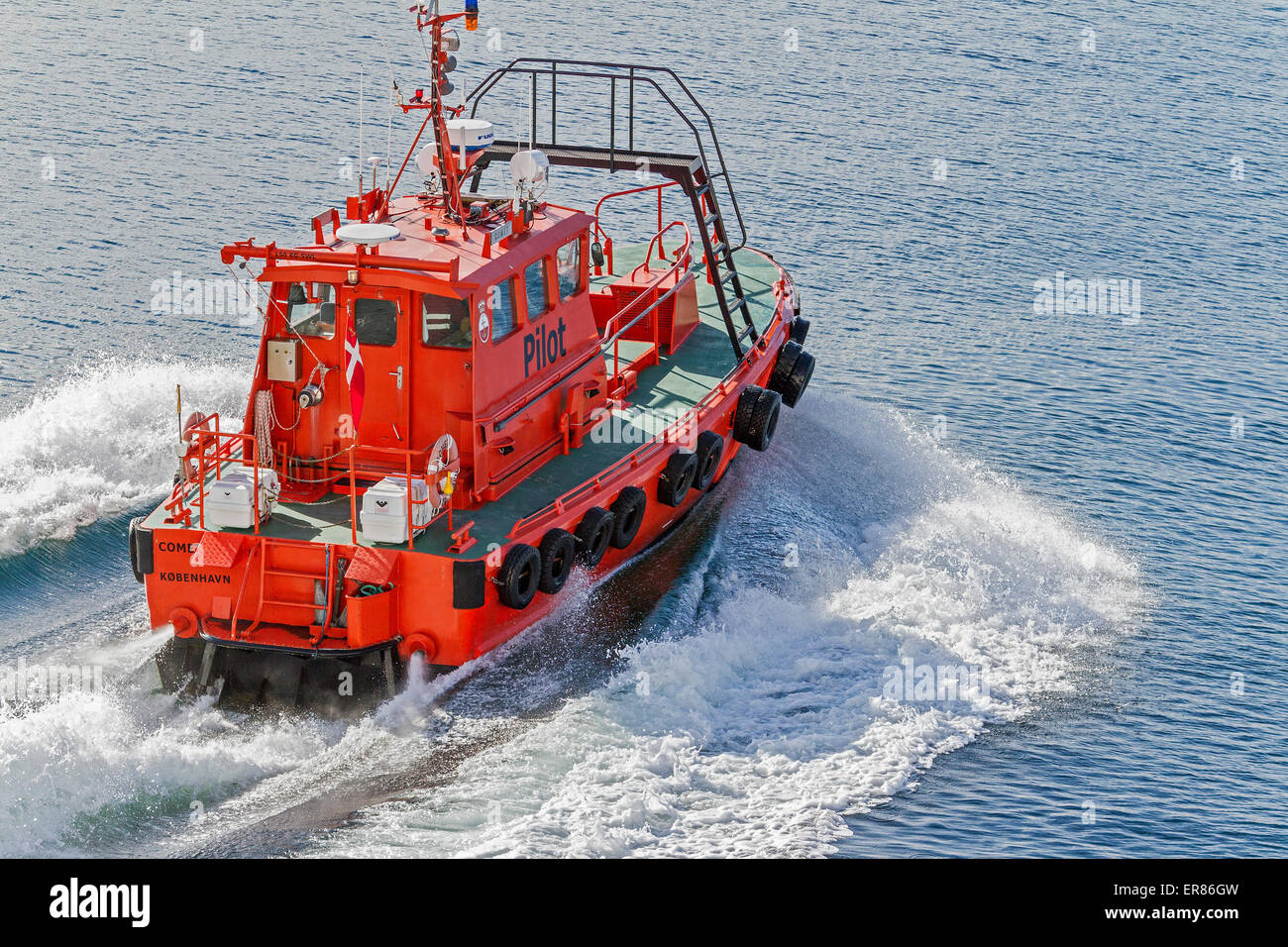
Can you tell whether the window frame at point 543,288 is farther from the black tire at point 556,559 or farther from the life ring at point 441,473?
the black tire at point 556,559

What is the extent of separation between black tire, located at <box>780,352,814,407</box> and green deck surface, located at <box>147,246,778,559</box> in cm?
54

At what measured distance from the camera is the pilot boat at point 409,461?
408 inches

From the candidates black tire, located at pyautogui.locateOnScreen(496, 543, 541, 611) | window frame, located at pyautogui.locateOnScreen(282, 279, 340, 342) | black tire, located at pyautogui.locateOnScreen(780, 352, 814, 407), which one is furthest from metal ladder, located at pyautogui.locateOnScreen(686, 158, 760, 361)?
black tire, located at pyautogui.locateOnScreen(496, 543, 541, 611)

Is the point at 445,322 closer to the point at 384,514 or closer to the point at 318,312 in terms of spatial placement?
the point at 318,312

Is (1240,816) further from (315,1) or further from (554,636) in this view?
(315,1)

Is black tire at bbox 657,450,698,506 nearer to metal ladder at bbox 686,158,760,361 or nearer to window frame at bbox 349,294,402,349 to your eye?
metal ladder at bbox 686,158,760,361

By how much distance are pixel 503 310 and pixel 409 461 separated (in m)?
1.72

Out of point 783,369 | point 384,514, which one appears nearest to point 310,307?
point 384,514

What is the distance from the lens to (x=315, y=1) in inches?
1195

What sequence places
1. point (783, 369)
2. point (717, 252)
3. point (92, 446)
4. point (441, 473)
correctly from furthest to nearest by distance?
1. point (783, 369)
2. point (717, 252)
3. point (92, 446)
4. point (441, 473)

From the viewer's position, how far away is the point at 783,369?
1547cm

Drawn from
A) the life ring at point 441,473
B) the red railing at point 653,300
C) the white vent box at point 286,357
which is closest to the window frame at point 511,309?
the life ring at point 441,473

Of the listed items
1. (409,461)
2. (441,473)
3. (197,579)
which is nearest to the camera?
(409,461)

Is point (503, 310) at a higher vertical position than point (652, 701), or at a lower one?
higher
